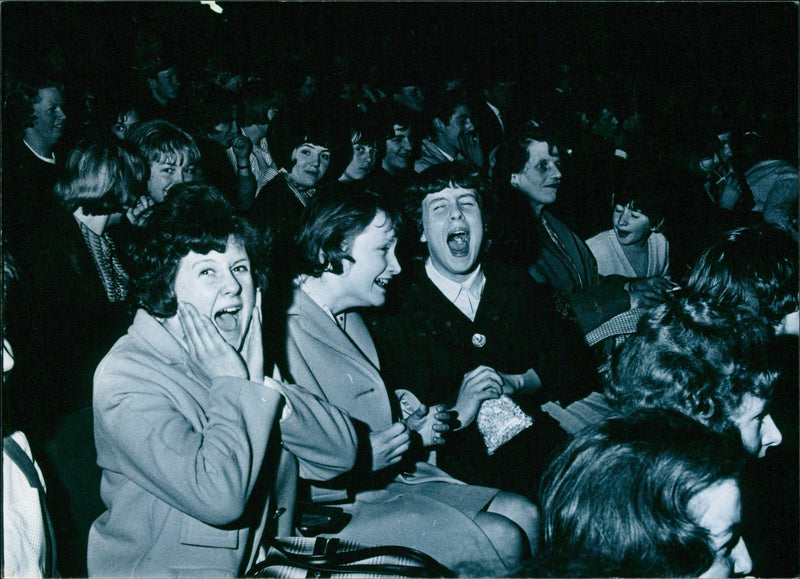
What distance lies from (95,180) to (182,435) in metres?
1.91

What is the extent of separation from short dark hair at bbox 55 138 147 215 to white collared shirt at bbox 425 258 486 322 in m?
1.46

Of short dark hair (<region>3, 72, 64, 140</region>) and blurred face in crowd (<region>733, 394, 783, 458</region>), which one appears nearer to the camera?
blurred face in crowd (<region>733, 394, 783, 458</region>)

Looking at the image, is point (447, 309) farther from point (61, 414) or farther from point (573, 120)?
point (573, 120)

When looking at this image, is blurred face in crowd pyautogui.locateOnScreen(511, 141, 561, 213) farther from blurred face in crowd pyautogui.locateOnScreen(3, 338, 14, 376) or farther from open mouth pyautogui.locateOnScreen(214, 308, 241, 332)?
blurred face in crowd pyautogui.locateOnScreen(3, 338, 14, 376)

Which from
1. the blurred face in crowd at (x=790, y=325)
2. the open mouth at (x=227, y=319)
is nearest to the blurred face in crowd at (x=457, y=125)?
the blurred face in crowd at (x=790, y=325)

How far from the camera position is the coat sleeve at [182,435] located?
5.89 ft

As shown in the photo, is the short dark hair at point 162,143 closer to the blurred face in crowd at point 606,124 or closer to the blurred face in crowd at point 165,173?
the blurred face in crowd at point 165,173

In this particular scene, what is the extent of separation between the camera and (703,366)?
2.09 m

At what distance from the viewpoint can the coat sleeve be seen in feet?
5.89

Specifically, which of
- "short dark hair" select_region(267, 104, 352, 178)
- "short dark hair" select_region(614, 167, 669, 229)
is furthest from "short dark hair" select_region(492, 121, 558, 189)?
"short dark hair" select_region(267, 104, 352, 178)

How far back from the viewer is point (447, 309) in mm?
3223

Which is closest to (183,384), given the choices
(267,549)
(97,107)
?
(267,549)

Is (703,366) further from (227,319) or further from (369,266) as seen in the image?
(227,319)

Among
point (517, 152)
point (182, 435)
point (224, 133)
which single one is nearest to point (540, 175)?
point (517, 152)
